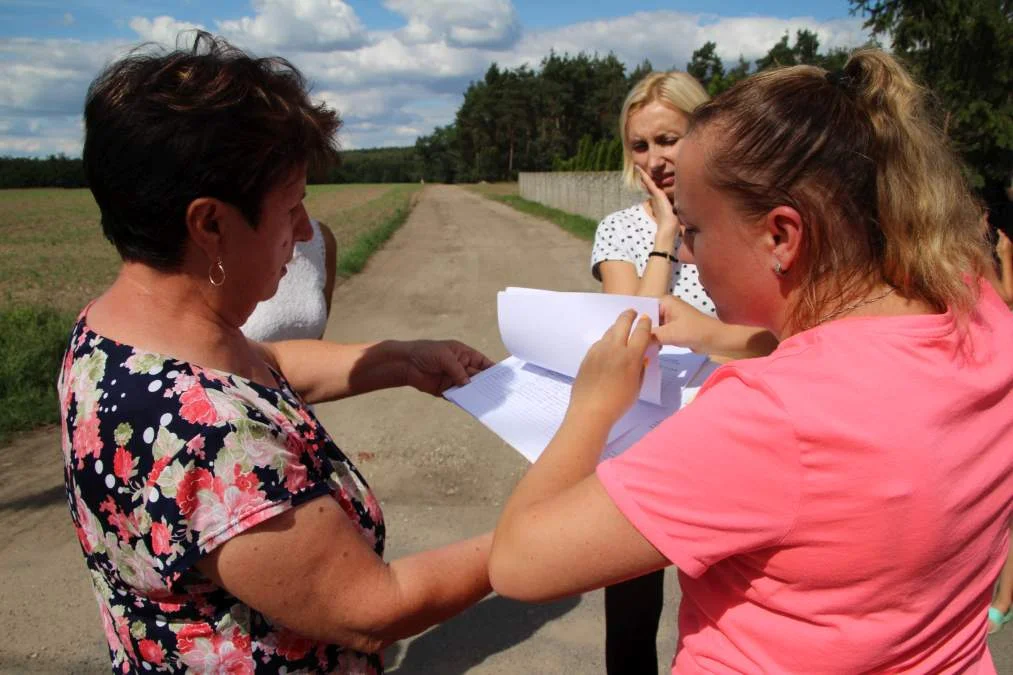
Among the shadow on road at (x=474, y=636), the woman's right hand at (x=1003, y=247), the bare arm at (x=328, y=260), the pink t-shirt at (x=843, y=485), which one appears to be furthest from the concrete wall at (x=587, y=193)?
the pink t-shirt at (x=843, y=485)

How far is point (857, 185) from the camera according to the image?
1103 millimetres

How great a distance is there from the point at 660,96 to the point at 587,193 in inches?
929

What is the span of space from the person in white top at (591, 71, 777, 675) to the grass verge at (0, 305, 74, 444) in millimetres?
4599

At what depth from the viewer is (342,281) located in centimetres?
1246

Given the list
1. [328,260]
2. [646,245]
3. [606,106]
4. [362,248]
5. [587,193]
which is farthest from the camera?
[606,106]

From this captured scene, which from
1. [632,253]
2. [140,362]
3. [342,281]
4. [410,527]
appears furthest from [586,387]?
[342,281]

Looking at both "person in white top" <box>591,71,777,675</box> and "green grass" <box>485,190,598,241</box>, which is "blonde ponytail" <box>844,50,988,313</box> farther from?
"green grass" <box>485,190,598,241</box>

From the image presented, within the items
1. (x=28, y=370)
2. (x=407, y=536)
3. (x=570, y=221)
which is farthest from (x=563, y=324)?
(x=570, y=221)

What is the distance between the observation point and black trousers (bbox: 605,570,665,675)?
2.27 metres

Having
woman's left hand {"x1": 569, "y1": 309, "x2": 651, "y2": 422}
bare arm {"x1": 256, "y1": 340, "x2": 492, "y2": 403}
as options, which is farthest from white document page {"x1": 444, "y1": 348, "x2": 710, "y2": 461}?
woman's left hand {"x1": 569, "y1": 309, "x2": 651, "y2": 422}

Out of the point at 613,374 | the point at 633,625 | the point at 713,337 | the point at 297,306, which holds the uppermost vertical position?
the point at 613,374

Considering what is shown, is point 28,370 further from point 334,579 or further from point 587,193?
point 587,193

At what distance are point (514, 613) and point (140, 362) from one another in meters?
2.72

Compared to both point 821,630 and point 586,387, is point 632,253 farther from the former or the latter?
point 821,630
